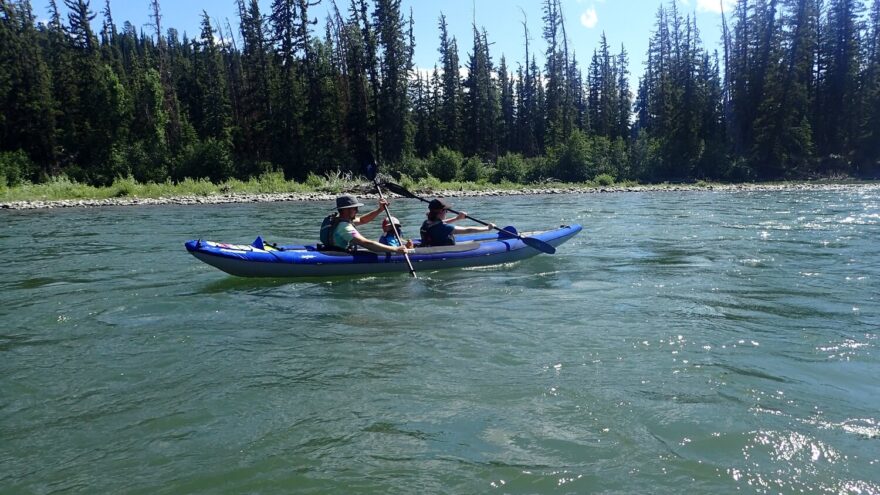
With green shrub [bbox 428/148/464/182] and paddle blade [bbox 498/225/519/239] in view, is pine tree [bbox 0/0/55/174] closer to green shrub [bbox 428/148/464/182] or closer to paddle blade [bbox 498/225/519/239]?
green shrub [bbox 428/148/464/182]

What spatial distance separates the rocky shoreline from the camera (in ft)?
77.2

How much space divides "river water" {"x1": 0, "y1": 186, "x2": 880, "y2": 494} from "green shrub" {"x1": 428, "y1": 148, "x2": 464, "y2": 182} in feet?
83.0

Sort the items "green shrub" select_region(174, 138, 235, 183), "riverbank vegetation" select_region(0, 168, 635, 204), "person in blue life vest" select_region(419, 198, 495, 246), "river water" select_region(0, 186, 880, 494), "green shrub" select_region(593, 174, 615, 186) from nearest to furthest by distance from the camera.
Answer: "river water" select_region(0, 186, 880, 494)
"person in blue life vest" select_region(419, 198, 495, 246)
"riverbank vegetation" select_region(0, 168, 635, 204)
"green shrub" select_region(174, 138, 235, 183)
"green shrub" select_region(593, 174, 615, 186)

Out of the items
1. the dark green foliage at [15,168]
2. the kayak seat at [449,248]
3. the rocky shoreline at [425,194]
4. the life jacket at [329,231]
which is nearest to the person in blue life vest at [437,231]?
the kayak seat at [449,248]

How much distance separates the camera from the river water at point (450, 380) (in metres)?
3.30

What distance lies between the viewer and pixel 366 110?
38906mm

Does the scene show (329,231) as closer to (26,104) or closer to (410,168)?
(410,168)

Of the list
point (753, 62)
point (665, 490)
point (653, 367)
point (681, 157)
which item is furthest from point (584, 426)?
point (753, 62)

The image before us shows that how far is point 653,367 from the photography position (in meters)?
4.80

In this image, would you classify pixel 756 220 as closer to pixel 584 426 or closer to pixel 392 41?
pixel 584 426

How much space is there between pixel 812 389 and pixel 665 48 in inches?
2059

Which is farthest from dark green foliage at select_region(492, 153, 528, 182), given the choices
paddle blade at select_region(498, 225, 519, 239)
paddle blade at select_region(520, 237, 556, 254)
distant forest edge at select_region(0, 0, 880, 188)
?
paddle blade at select_region(520, 237, 556, 254)

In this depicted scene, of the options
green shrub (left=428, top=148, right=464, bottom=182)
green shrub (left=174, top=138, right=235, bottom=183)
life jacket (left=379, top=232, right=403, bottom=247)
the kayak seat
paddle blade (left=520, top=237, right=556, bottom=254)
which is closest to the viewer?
the kayak seat

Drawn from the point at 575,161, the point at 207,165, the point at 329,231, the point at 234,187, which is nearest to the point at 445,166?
the point at 575,161
